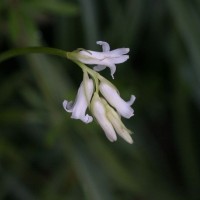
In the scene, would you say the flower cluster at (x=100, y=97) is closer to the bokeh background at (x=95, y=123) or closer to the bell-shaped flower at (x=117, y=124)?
the bell-shaped flower at (x=117, y=124)

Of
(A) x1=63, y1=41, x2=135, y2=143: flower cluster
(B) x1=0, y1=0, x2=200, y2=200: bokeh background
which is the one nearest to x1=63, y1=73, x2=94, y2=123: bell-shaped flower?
(A) x1=63, y1=41, x2=135, y2=143: flower cluster

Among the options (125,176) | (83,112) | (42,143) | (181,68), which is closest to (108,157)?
(125,176)

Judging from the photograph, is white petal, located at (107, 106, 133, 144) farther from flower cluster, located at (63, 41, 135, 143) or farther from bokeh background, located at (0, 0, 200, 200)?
bokeh background, located at (0, 0, 200, 200)

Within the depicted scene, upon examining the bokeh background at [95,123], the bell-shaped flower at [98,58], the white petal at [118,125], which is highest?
the bokeh background at [95,123]

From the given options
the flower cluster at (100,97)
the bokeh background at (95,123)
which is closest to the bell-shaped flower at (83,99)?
the flower cluster at (100,97)

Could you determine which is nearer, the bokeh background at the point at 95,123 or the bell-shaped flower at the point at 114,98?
the bell-shaped flower at the point at 114,98

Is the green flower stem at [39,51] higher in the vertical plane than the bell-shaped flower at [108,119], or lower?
higher

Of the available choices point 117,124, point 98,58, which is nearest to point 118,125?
point 117,124
